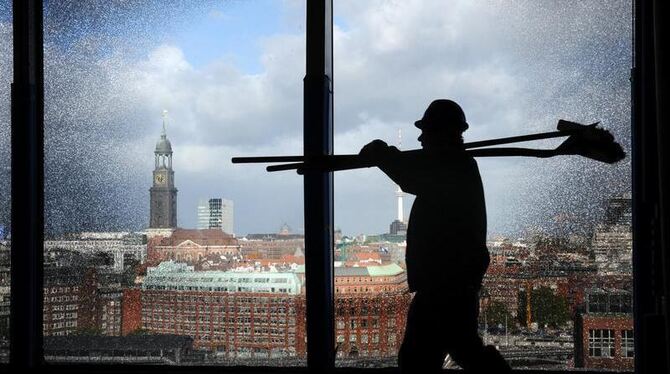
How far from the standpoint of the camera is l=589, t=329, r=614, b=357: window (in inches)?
111

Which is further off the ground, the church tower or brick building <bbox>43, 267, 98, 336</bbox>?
the church tower

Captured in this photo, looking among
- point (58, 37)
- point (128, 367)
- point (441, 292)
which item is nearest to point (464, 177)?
point (441, 292)

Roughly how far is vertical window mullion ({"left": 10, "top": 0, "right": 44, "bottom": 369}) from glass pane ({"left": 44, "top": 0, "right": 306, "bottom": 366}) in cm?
5

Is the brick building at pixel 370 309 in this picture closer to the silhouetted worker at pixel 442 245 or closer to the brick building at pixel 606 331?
the brick building at pixel 606 331

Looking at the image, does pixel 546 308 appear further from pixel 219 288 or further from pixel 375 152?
pixel 219 288

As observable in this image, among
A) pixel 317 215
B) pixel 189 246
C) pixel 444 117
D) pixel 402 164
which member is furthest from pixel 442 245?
pixel 189 246

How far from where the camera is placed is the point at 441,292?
181 centimetres

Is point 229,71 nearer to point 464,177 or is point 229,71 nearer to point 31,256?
point 31,256

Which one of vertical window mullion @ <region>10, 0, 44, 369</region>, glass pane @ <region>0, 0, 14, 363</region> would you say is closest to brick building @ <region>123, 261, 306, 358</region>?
vertical window mullion @ <region>10, 0, 44, 369</region>

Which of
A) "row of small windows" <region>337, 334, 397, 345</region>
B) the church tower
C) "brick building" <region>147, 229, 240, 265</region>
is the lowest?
"row of small windows" <region>337, 334, 397, 345</region>

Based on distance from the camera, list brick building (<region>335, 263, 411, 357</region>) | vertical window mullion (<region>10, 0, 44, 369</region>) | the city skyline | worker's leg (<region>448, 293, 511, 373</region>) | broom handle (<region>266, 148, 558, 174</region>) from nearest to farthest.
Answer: worker's leg (<region>448, 293, 511, 373</region>)
broom handle (<region>266, 148, 558, 174</region>)
the city skyline
brick building (<region>335, 263, 411, 357</region>)
vertical window mullion (<region>10, 0, 44, 369</region>)

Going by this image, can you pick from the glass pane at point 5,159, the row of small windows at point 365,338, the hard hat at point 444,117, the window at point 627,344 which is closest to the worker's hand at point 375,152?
the hard hat at point 444,117

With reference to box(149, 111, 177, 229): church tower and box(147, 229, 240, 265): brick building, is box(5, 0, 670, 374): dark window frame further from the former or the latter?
box(149, 111, 177, 229): church tower

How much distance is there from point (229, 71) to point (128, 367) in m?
1.51
